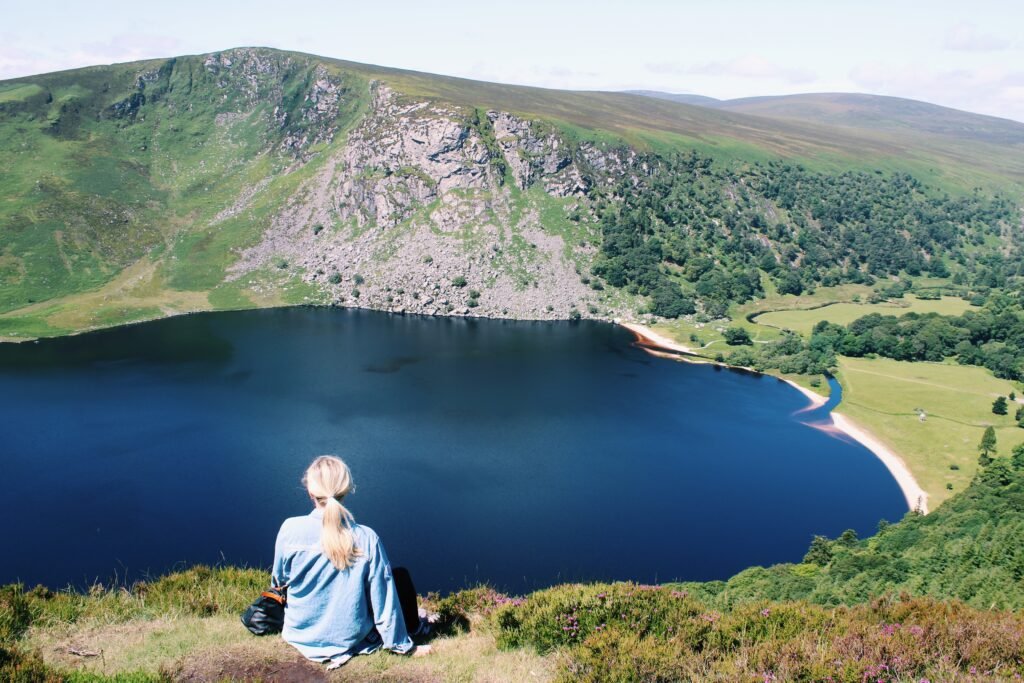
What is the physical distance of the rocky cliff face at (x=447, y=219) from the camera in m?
137

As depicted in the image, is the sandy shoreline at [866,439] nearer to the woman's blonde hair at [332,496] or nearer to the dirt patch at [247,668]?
the dirt patch at [247,668]

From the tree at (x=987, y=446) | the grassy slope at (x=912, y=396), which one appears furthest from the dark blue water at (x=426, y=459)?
the tree at (x=987, y=446)

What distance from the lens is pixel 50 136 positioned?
507ft

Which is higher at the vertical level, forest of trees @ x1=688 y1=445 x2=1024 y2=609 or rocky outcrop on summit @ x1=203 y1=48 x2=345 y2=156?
rocky outcrop on summit @ x1=203 y1=48 x2=345 y2=156

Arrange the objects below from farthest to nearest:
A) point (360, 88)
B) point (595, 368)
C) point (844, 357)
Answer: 1. point (360, 88)
2. point (844, 357)
3. point (595, 368)

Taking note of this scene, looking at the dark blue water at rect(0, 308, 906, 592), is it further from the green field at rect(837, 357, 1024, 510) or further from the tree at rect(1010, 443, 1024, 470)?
the tree at rect(1010, 443, 1024, 470)

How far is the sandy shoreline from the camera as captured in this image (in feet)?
215

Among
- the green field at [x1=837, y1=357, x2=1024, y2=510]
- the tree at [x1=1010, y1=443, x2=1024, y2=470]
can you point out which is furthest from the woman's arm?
the tree at [x1=1010, y1=443, x2=1024, y2=470]

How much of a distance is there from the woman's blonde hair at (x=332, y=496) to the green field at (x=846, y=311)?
125028mm

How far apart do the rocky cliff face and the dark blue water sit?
30359 mm

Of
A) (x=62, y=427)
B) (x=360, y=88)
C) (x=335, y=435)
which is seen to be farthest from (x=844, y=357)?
(x=360, y=88)

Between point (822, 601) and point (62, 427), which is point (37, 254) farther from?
point (822, 601)

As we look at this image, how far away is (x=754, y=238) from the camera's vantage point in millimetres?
166250

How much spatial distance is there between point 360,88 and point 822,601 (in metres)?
176
